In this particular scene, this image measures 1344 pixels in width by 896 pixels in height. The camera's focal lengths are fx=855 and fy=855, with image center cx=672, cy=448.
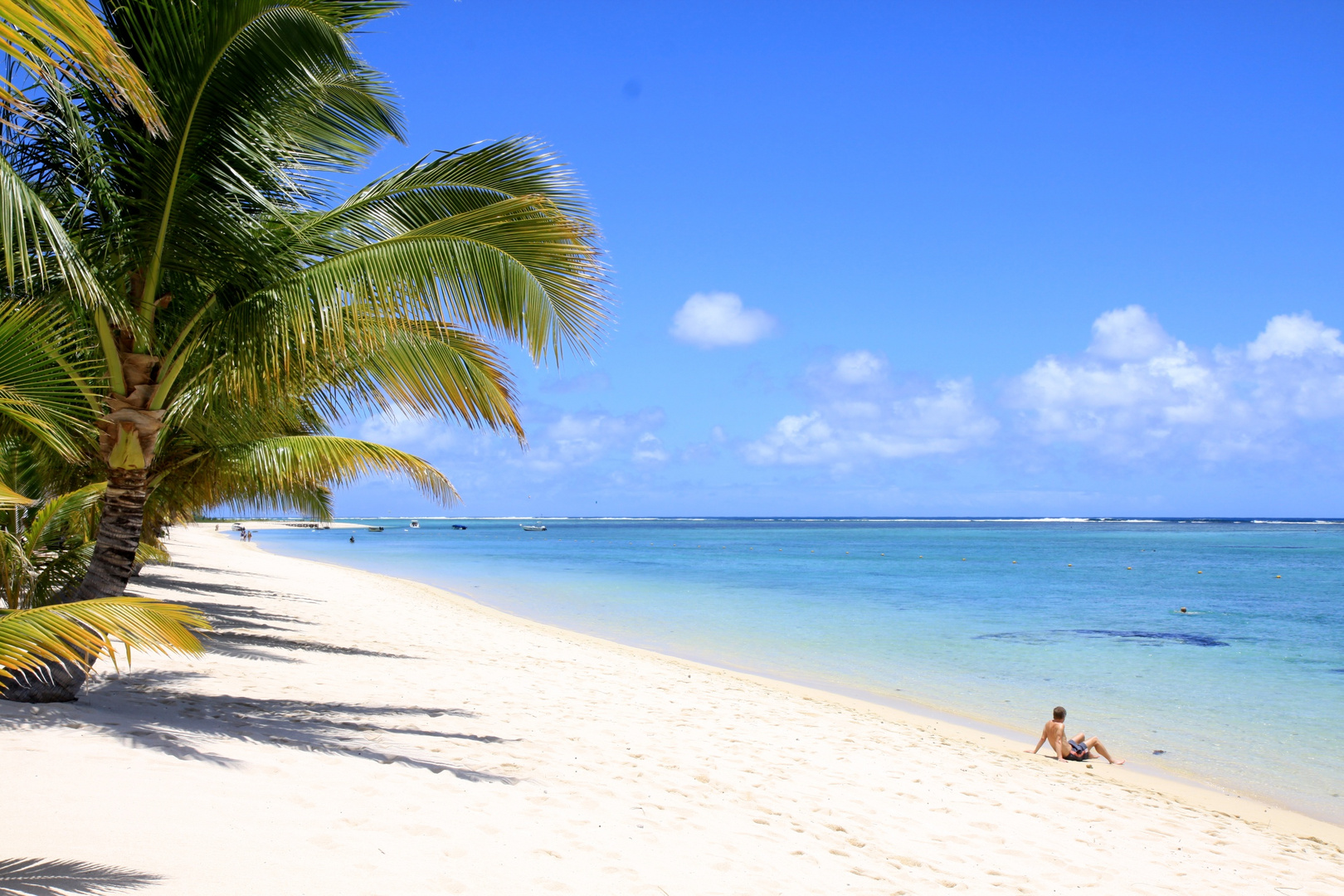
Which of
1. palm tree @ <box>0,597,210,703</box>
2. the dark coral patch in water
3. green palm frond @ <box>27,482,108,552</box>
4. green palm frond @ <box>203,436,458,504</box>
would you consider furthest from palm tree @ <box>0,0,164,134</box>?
the dark coral patch in water

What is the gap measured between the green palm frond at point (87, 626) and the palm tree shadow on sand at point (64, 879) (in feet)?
2.10

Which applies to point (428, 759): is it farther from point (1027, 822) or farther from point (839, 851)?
point (1027, 822)

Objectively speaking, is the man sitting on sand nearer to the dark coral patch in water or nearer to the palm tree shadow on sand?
the palm tree shadow on sand

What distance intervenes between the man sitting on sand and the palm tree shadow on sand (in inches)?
292

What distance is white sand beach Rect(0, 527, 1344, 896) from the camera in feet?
11.2

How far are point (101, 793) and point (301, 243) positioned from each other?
3.31m

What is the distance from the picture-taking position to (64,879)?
2805 mm

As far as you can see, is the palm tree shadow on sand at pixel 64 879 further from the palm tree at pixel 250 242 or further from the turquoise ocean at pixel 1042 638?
the turquoise ocean at pixel 1042 638

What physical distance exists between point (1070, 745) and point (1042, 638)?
9925 mm

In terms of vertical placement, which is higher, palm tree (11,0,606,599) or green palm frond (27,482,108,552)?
palm tree (11,0,606,599)

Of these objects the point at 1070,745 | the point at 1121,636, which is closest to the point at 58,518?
the point at 1070,745

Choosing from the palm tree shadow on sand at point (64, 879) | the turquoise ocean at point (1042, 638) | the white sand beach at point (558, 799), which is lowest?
the turquoise ocean at point (1042, 638)

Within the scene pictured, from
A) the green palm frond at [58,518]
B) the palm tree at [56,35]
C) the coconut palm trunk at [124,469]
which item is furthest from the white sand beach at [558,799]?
the palm tree at [56,35]

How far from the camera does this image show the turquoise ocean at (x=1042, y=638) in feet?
30.2
